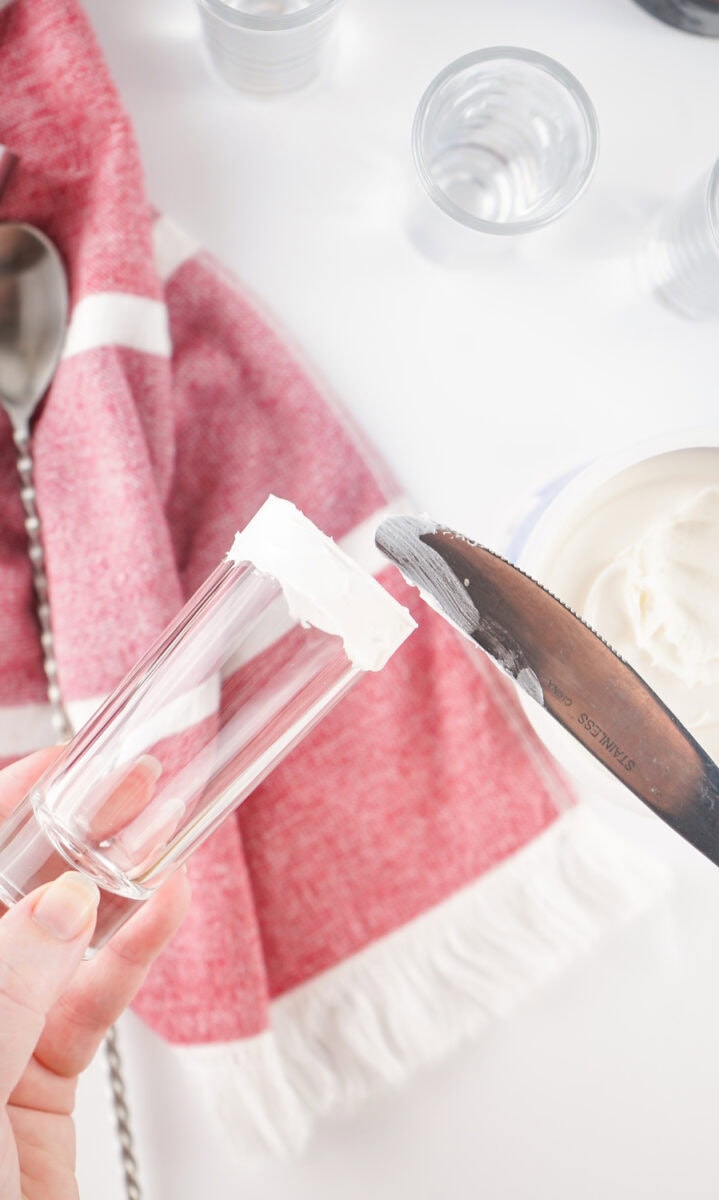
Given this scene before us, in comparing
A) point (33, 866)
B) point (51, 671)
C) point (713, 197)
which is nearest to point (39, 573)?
point (51, 671)

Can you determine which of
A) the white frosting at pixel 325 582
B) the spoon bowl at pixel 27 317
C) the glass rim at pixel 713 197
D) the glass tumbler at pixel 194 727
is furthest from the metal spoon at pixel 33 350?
the glass rim at pixel 713 197

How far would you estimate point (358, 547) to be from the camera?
22.2 inches

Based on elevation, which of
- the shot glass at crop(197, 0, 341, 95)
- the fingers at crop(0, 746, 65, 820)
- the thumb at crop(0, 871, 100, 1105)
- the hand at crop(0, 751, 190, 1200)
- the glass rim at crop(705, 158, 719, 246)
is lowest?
the hand at crop(0, 751, 190, 1200)

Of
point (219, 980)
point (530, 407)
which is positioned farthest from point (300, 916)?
point (530, 407)

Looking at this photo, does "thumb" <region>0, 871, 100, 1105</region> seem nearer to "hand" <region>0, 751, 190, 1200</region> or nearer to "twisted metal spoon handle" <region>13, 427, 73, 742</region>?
"hand" <region>0, 751, 190, 1200</region>

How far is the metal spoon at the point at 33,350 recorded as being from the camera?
0.55 metres

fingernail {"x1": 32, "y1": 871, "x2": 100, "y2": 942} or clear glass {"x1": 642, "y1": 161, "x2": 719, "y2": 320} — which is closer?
fingernail {"x1": 32, "y1": 871, "x2": 100, "y2": 942}

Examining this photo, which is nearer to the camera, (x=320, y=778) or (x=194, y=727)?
(x=194, y=727)

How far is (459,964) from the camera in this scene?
57 centimetres

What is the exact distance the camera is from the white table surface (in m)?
0.57

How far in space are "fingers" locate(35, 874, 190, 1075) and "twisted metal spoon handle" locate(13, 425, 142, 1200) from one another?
41 millimetres

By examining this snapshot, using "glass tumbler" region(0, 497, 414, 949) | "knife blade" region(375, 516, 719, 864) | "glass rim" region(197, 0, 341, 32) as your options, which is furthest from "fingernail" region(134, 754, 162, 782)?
"glass rim" region(197, 0, 341, 32)

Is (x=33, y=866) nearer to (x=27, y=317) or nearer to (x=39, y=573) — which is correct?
(x=39, y=573)

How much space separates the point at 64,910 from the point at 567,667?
0.21 meters
